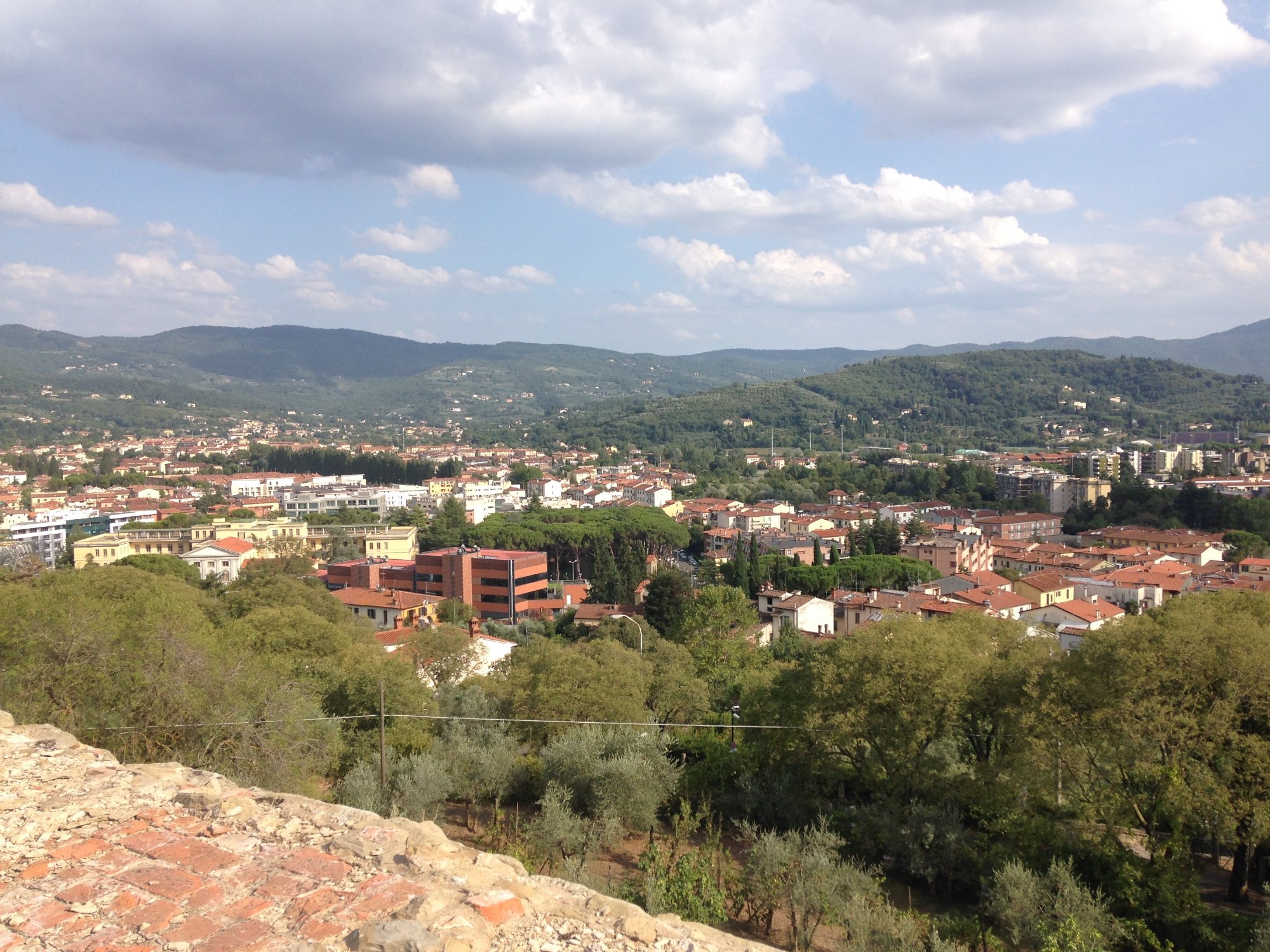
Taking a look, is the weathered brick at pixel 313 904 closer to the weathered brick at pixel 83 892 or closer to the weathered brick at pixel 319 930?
the weathered brick at pixel 319 930

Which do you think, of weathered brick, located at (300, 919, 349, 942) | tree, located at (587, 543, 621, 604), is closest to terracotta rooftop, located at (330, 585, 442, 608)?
tree, located at (587, 543, 621, 604)

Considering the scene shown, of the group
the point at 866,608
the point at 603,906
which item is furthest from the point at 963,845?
the point at 866,608

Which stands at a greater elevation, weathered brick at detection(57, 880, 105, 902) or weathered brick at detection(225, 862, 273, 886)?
weathered brick at detection(57, 880, 105, 902)

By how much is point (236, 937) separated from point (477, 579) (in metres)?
38.0

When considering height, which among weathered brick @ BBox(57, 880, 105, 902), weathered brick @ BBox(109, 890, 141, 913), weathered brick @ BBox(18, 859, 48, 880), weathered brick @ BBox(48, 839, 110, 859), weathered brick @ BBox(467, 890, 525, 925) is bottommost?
weathered brick @ BBox(467, 890, 525, 925)

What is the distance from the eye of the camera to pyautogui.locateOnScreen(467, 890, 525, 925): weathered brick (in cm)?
381

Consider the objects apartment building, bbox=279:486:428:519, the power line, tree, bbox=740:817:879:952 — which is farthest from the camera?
apartment building, bbox=279:486:428:519

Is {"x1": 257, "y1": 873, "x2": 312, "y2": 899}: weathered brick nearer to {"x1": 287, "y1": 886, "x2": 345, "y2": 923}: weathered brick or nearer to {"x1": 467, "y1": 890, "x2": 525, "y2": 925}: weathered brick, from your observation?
{"x1": 287, "y1": 886, "x2": 345, "y2": 923}: weathered brick

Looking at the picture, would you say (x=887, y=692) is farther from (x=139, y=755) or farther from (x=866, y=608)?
(x=866, y=608)

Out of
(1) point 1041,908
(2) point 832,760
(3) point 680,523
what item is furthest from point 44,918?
(3) point 680,523

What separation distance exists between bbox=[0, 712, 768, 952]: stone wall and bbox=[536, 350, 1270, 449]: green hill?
131755mm

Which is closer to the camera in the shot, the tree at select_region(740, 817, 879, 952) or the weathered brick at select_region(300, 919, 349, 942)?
the weathered brick at select_region(300, 919, 349, 942)

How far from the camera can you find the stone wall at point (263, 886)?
3570mm

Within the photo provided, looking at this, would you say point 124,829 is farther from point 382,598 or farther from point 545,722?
point 382,598
